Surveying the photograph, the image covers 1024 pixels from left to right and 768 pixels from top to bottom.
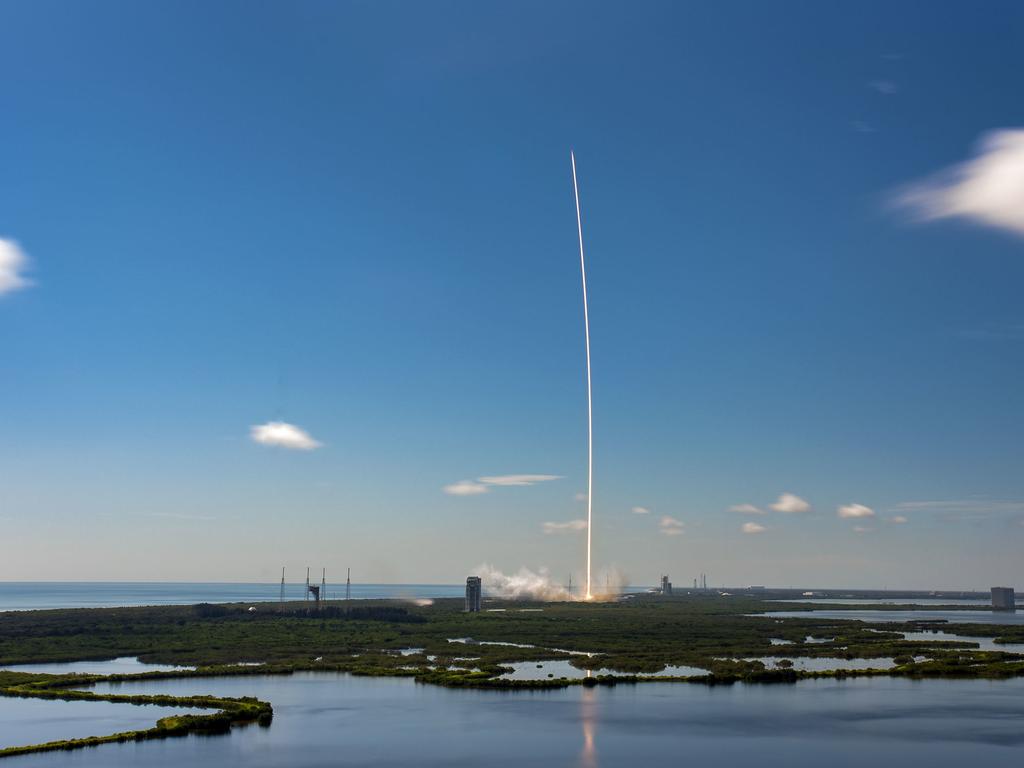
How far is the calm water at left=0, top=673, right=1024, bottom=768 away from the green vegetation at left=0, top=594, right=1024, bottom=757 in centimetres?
498

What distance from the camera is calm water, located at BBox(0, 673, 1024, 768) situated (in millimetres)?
71562

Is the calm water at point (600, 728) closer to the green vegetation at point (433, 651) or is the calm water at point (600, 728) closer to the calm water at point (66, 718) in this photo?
the calm water at point (66, 718)

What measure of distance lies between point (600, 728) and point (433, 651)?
206 ft

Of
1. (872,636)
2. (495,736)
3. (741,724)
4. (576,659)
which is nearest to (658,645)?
(576,659)

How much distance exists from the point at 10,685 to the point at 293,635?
6510 centimetres

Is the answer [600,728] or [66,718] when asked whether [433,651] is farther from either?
[66,718]

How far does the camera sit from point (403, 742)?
77.1 m

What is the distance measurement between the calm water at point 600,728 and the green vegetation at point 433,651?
498 cm

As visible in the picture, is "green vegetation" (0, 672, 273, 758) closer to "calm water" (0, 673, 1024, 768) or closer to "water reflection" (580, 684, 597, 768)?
"calm water" (0, 673, 1024, 768)

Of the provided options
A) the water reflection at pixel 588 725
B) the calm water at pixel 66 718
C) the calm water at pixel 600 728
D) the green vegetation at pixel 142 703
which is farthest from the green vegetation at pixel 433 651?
the water reflection at pixel 588 725

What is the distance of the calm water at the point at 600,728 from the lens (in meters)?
71.6

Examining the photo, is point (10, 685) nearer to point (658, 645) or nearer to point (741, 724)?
point (741, 724)

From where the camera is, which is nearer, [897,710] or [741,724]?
[741,724]

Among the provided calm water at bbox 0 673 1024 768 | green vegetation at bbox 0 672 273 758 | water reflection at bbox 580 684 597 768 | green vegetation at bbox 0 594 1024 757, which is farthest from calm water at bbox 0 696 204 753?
water reflection at bbox 580 684 597 768
